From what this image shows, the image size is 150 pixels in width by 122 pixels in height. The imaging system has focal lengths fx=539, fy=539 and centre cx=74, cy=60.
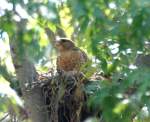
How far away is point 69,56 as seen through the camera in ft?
19.3

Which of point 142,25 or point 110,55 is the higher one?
point 142,25

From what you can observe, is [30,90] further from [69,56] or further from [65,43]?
[65,43]

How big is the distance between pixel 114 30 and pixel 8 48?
7.28 feet

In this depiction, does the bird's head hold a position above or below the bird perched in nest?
Result: above

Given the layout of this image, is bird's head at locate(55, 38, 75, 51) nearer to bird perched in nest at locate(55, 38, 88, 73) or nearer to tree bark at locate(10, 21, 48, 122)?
bird perched in nest at locate(55, 38, 88, 73)

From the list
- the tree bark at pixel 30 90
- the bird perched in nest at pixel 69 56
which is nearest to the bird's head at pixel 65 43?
the bird perched in nest at pixel 69 56

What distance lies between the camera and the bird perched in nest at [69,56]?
5676 millimetres

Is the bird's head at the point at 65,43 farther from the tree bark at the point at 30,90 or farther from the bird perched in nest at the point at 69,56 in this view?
the tree bark at the point at 30,90

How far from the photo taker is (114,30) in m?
2.75

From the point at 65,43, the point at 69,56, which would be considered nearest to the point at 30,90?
the point at 69,56

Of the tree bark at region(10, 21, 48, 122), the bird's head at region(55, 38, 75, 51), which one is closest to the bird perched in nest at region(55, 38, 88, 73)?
the bird's head at region(55, 38, 75, 51)

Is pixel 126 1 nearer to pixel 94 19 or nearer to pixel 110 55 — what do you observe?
pixel 94 19

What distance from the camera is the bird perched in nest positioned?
5.68 m

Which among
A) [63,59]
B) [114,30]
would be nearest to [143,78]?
[114,30]
